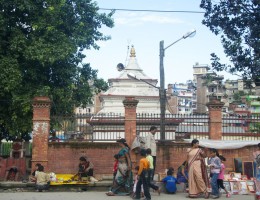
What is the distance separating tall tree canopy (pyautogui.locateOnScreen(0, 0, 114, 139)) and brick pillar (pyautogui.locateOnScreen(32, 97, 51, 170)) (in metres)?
2.19

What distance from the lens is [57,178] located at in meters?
14.7

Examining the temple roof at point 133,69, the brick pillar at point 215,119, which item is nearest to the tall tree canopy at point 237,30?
the brick pillar at point 215,119

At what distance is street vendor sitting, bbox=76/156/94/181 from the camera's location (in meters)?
14.8

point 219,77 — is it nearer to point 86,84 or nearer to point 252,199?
point 252,199

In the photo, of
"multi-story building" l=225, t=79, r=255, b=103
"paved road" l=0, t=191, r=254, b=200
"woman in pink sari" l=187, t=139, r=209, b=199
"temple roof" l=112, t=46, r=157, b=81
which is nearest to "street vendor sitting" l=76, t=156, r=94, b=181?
"paved road" l=0, t=191, r=254, b=200

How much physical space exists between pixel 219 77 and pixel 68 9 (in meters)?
11.1

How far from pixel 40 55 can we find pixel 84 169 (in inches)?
236

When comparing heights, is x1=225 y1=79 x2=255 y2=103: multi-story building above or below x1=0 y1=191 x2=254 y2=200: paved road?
above

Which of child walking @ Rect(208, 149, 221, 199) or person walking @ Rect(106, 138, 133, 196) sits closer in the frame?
child walking @ Rect(208, 149, 221, 199)

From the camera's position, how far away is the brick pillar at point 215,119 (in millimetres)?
17531

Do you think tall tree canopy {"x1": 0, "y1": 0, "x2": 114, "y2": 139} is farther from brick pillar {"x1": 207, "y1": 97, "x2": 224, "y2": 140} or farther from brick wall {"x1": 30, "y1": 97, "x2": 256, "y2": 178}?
brick pillar {"x1": 207, "y1": 97, "x2": 224, "y2": 140}

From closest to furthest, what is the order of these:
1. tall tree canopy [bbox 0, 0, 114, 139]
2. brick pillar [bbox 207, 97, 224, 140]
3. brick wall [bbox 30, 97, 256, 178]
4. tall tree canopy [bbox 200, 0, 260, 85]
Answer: tall tree canopy [bbox 200, 0, 260, 85] → brick wall [bbox 30, 97, 256, 178] → brick pillar [bbox 207, 97, 224, 140] → tall tree canopy [bbox 0, 0, 114, 139]

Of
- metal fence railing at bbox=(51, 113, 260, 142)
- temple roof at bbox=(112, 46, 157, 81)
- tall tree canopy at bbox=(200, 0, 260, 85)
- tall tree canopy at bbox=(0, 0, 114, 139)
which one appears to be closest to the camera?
tall tree canopy at bbox=(200, 0, 260, 85)

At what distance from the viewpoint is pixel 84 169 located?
15.1 metres
